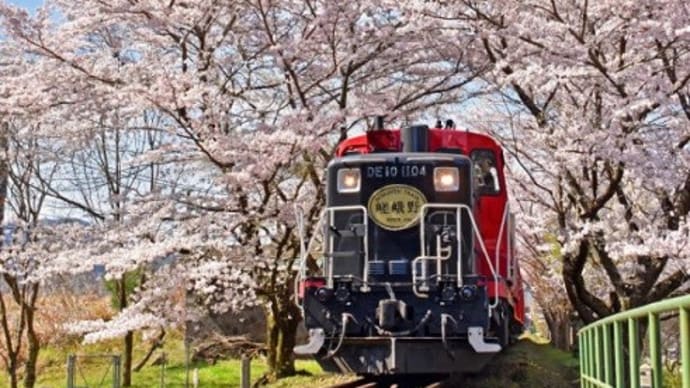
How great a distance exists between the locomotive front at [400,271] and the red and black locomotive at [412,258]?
1 cm

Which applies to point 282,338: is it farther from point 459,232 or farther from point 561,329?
point 561,329

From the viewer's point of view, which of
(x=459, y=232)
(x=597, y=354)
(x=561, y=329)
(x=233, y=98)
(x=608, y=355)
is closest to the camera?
(x=608, y=355)

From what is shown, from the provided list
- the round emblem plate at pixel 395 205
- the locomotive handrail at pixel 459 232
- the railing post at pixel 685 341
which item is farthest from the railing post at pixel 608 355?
the round emblem plate at pixel 395 205

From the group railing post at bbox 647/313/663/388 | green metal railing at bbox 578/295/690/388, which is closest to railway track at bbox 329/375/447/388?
green metal railing at bbox 578/295/690/388

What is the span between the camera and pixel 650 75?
32.3 feet

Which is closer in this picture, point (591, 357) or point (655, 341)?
point (655, 341)

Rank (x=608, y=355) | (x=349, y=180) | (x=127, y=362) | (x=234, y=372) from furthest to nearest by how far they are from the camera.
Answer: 1. (x=234, y=372)
2. (x=127, y=362)
3. (x=349, y=180)
4. (x=608, y=355)

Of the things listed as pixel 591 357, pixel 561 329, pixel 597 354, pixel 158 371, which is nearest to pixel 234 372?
pixel 158 371

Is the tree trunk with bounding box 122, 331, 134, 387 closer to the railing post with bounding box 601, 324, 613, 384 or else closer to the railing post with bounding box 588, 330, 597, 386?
the railing post with bounding box 588, 330, 597, 386

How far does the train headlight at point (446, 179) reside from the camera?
8.28 metres

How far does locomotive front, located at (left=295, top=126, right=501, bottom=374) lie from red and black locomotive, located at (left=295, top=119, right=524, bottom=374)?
1cm

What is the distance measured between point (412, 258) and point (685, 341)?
593 cm

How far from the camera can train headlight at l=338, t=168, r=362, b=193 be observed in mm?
8562

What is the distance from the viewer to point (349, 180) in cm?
861
